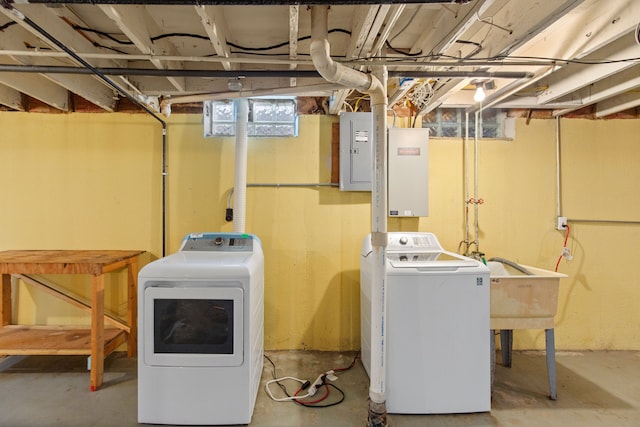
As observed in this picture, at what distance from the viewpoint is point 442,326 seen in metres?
1.88

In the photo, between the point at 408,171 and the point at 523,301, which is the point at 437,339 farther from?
the point at 408,171

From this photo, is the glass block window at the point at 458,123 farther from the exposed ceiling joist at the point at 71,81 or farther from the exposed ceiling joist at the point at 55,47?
the exposed ceiling joist at the point at 71,81

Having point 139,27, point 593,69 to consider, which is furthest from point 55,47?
point 593,69

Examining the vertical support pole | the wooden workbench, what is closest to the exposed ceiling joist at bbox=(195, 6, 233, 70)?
the vertical support pole

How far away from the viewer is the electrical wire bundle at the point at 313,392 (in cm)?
201

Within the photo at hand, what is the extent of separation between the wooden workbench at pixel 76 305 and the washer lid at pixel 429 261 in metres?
2.03

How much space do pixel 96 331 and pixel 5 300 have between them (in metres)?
1.19

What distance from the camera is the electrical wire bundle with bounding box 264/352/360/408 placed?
2011mm

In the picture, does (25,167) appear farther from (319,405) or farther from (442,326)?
(442,326)

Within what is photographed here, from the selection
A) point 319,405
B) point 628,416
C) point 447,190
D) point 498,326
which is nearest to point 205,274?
point 319,405

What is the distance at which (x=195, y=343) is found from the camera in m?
1.75

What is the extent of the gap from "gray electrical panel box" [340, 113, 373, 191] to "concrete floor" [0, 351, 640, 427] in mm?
1527

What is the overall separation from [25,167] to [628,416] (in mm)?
→ 4873

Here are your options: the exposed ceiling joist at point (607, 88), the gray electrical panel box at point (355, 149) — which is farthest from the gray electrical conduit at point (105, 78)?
the exposed ceiling joist at point (607, 88)
